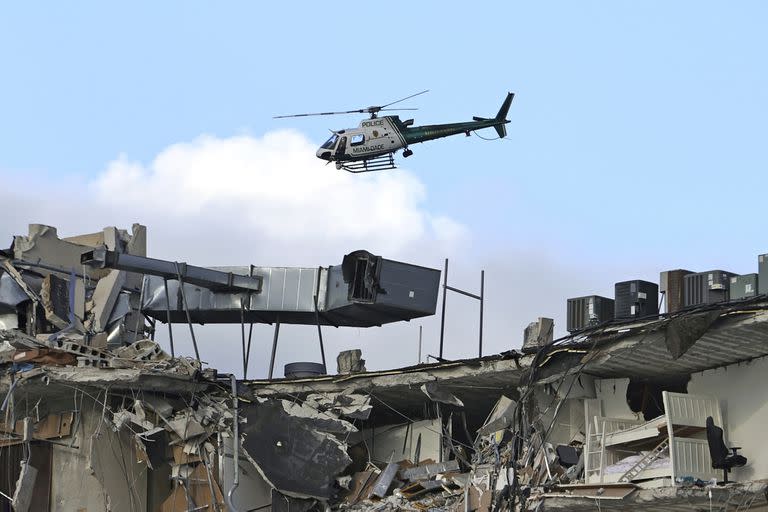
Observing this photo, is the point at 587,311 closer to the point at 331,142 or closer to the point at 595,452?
the point at 595,452

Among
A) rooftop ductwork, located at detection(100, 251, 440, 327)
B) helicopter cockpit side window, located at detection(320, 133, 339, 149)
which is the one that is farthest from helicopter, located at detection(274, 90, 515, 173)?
rooftop ductwork, located at detection(100, 251, 440, 327)

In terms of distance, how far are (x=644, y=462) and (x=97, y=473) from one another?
34.3ft

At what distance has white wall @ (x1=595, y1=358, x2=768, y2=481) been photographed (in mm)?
22344

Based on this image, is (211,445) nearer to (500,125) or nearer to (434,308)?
(434,308)

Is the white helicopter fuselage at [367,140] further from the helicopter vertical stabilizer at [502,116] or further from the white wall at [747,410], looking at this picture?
the white wall at [747,410]

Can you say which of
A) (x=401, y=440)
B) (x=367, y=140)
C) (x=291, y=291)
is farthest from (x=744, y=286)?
(x=367, y=140)

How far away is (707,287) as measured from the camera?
24.7m

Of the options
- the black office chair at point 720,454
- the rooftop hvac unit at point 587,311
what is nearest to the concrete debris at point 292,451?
the rooftop hvac unit at point 587,311

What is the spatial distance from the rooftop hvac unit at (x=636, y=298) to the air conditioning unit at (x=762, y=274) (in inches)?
91.8

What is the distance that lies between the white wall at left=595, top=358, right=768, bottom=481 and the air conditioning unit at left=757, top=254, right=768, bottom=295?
1.27 metres

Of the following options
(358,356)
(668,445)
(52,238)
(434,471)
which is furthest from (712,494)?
(52,238)

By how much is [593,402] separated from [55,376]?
9.67m

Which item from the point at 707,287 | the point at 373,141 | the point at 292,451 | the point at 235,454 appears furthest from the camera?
the point at 373,141

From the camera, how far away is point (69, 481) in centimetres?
2745
